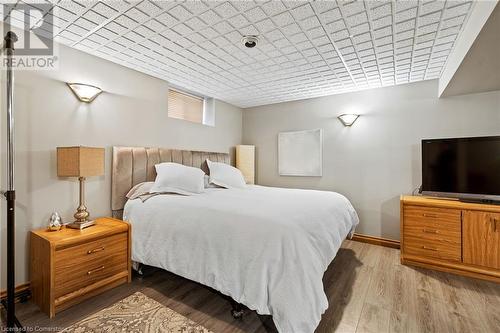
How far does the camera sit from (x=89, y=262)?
6.73 feet

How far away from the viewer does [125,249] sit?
2.33 metres

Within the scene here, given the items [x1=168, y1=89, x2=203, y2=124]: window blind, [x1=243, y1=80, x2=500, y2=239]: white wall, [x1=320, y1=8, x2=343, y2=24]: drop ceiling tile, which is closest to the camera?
[x1=320, y1=8, x2=343, y2=24]: drop ceiling tile

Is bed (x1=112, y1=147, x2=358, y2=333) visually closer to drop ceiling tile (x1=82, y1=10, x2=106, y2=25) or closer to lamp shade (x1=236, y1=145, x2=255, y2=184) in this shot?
drop ceiling tile (x1=82, y1=10, x2=106, y2=25)

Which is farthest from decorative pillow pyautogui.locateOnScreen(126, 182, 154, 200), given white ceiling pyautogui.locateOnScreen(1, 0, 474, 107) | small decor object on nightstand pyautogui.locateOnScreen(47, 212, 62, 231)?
white ceiling pyautogui.locateOnScreen(1, 0, 474, 107)

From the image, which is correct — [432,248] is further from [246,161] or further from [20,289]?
[20,289]

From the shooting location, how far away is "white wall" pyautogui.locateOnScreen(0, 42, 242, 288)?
6.91 feet

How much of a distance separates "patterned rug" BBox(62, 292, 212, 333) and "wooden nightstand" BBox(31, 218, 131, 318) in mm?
286

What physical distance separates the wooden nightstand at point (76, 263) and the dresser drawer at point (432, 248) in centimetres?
321

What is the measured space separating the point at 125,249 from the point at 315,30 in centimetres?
276

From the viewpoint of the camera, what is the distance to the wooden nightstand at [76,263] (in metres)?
1.85

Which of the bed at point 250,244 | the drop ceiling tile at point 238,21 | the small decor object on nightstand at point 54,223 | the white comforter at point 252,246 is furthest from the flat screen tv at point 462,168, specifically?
the small decor object on nightstand at point 54,223

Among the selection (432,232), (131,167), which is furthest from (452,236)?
(131,167)

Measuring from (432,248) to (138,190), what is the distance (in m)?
3.48

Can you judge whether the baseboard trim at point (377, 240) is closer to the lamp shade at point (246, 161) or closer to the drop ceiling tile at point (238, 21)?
the lamp shade at point (246, 161)
